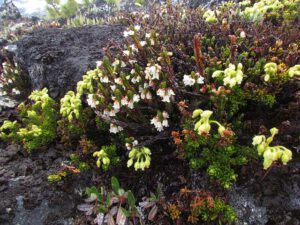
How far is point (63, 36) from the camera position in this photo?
571 cm

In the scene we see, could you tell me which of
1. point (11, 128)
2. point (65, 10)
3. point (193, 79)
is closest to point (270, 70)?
point (193, 79)

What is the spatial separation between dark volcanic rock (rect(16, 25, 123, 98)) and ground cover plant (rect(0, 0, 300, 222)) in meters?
0.75

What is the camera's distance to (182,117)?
9.92ft

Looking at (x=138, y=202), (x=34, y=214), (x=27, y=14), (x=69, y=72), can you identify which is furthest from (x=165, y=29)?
(x=27, y=14)

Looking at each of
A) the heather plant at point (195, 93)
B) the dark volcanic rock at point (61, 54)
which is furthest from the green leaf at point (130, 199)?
the dark volcanic rock at point (61, 54)

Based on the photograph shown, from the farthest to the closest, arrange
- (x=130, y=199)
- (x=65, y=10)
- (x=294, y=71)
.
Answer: (x=65, y=10) < (x=130, y=199) < (x=294, y=71)

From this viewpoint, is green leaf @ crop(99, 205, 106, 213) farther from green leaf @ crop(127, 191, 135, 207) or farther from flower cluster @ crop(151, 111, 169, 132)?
flower cluster @ crop(151, 111, 169, 132)

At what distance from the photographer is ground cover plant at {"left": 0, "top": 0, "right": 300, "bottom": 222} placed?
113 inches

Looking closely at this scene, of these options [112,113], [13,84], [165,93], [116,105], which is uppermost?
[165,93]

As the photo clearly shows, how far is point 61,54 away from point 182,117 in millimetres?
3066

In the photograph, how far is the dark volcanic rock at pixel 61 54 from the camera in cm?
479

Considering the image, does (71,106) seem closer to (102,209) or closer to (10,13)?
(102,209)

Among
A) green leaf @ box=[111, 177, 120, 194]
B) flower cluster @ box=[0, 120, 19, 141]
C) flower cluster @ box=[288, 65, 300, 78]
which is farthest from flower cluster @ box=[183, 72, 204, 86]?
flower cluster @ box=[0, 120, 19, 141]

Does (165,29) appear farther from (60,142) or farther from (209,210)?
(209,210)
